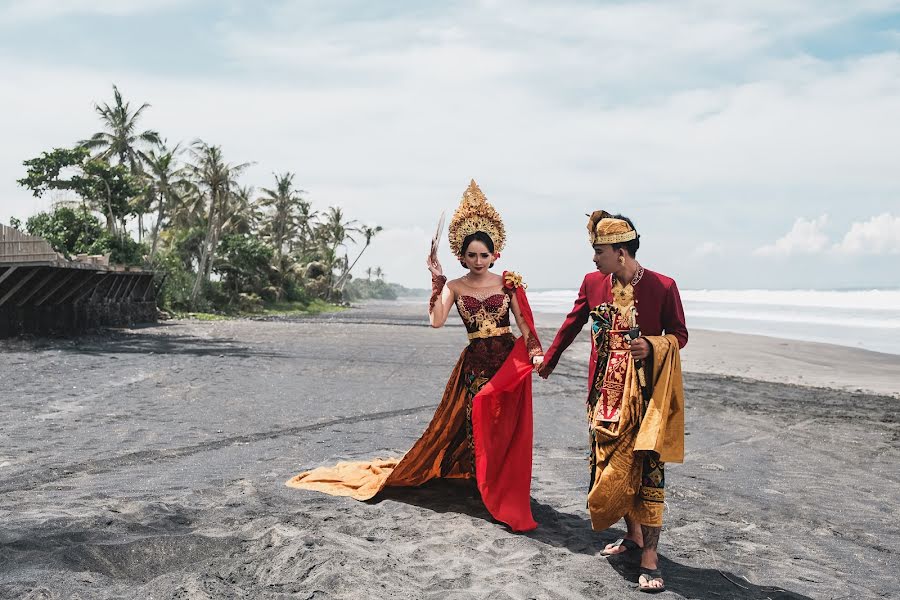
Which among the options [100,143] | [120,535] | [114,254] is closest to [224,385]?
[120,535]

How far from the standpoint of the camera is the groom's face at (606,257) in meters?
3.52

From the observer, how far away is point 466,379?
4.67m

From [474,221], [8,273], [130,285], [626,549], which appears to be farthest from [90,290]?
[626,549]

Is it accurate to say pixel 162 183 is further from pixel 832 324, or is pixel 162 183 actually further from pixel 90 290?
pixel 832 324

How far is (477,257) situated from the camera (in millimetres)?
4422

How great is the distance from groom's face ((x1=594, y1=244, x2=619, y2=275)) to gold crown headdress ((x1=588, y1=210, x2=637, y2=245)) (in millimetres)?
28

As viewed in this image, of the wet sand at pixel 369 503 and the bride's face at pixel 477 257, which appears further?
the bride's face at pixel 477 257

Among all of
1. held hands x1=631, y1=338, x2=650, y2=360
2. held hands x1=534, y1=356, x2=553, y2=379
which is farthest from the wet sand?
held hands x1=631, y1=338, x2=650, y2=360

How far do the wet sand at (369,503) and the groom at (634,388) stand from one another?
401 millimetres

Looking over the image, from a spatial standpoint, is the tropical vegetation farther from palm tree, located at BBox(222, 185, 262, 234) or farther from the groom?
the groom

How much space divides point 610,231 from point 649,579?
175 centimetres

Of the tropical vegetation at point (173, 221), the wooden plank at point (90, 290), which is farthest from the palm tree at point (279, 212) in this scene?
the wooden plank at point (90, 290)

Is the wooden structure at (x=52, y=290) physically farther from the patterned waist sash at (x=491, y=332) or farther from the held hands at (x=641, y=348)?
the held hands at (x=641, y=348)

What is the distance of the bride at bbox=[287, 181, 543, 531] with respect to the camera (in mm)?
4325
